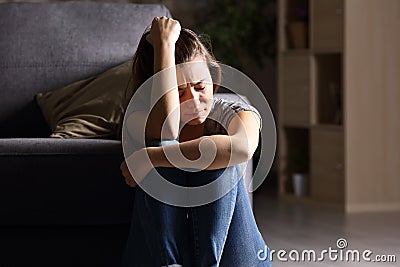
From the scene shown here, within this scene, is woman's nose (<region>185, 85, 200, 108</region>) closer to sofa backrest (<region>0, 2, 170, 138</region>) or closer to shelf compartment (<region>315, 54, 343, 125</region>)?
sofa backrest (<region>0, 2, 170, 138</region>)

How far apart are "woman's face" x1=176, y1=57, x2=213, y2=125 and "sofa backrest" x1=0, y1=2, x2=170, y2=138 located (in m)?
0.90

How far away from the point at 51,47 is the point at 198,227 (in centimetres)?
124

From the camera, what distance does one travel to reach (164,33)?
88.7 inches


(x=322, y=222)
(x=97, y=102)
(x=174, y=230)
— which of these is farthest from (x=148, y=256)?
(x=322, y=222)

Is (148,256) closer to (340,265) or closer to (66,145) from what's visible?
(66,145)

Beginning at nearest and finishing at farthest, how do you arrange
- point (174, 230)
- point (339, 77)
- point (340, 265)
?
point (174, 230) → point (340, 265) → point (339, 77)

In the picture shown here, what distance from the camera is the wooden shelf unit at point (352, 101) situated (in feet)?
13.4

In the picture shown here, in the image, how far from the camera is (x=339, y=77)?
4.42 meters

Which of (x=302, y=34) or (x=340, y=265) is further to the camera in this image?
(x=302, y=34)

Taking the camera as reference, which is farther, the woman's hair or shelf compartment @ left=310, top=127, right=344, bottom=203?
shelf compartment @ left=310, top=127, right=344, bottom=203

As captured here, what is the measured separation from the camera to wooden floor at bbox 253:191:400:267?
10.5 ft

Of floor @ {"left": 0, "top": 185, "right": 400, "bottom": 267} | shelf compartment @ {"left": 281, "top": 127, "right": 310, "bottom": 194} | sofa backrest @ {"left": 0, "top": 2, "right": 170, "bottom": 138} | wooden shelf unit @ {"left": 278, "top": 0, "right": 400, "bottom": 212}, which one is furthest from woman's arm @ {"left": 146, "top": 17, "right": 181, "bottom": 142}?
shelf compartment @ {"left": 281, "top": 127, "right": 310, "bottom": 194}

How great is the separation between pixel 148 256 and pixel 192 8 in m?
3.19

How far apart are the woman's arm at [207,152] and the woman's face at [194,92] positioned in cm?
11
